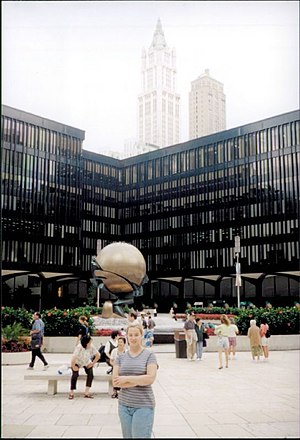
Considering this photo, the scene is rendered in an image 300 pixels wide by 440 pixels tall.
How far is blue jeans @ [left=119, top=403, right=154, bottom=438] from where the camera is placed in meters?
3.40

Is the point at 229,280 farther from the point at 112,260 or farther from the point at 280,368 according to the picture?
the point at 280,368

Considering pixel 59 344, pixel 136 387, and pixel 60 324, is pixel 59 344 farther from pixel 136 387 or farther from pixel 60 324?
pixel 136 387

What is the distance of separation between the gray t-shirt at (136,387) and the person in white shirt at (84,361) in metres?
4.45

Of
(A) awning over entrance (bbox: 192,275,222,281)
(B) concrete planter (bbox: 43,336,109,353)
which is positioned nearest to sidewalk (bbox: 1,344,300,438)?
(B) concrete planter (bbox: 43,336,109,353)

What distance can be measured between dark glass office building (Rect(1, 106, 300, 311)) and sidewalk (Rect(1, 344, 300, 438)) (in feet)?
91.6

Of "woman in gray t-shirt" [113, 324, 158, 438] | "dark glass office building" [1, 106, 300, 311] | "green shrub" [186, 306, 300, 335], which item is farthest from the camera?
"dark glass office building" [1, 106, 300, 311]

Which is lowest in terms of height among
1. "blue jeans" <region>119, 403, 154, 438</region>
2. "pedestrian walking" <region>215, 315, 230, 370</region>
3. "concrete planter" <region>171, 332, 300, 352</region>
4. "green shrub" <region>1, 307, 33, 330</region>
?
"concrete planter" <region>171, 332, 300, 352</region>

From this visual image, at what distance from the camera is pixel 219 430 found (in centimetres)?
430

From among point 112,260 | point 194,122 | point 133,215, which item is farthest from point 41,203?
point 194,122

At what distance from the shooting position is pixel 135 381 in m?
3.66

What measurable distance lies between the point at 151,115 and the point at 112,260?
57.7ft

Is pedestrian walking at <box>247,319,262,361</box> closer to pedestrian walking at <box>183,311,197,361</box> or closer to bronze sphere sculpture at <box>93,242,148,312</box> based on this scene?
pedestrian walking at <box>183,311,197,361</box>

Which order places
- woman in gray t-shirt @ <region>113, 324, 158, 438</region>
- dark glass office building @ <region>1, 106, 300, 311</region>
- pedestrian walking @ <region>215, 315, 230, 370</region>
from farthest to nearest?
dark glass office building @ <region>1, 106, 300, 311</region> < pedestrian walking @ <region>215, 315, 230, 370</region> < woman in gray t-shirt @ <region>113, 324, 158, 438</region>

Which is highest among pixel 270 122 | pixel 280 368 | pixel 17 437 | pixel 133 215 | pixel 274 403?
pixel 270 122
